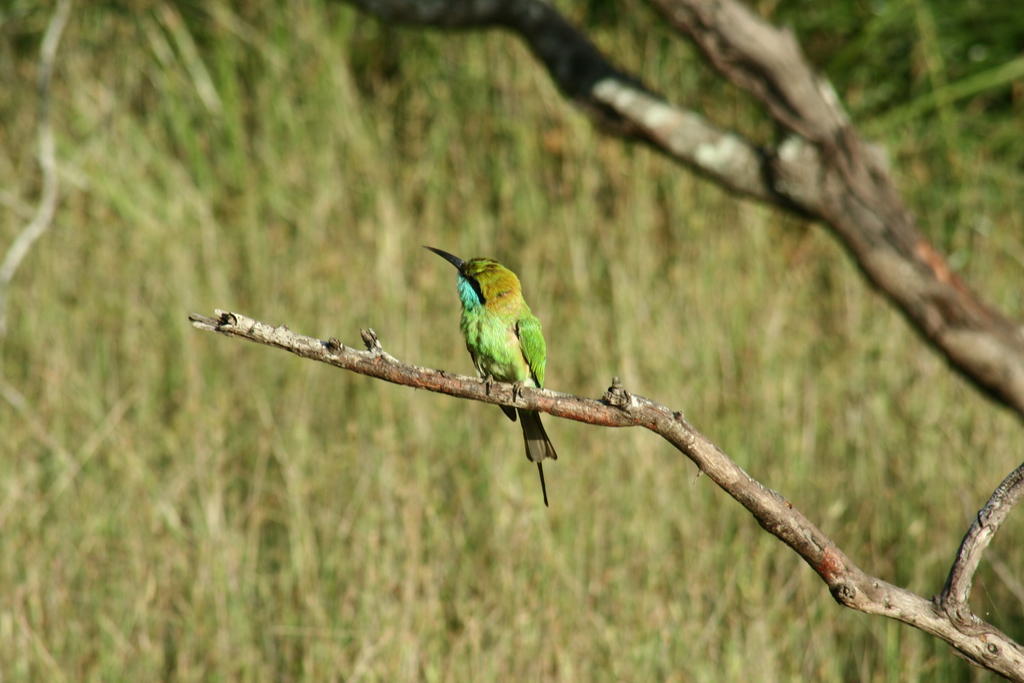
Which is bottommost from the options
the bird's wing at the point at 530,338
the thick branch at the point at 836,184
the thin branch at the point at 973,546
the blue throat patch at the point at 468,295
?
the thin branch at the point at 973,546

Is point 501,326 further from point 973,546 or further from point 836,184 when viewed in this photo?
point 836,184

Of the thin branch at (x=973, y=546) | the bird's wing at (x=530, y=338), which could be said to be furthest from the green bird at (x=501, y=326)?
the thin branch at (x=973, y=546)

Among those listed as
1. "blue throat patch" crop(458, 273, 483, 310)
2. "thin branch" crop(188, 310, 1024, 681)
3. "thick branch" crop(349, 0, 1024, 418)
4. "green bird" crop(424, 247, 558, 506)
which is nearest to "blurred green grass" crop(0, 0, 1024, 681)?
"thick branch" crop(349, 0, 1024, 418)

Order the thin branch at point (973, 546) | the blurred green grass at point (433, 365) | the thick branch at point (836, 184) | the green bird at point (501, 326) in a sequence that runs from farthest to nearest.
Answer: the thick branch at point (836, 184), the blurred green grass at point (433, 365), the green bird at point (501, 326), the thin branch at point (973, 546)

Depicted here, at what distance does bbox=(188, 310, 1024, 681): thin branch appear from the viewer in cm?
170

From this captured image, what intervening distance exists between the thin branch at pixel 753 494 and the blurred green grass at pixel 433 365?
3.10ft

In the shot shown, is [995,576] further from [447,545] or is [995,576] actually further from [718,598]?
[447,545]

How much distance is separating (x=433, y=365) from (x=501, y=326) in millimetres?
1751

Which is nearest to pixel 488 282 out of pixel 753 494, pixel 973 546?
pixel 753 494

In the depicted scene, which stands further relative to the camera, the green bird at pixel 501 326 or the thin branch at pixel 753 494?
the green bird at pixel 501 326

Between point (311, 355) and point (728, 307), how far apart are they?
2961 millimetres

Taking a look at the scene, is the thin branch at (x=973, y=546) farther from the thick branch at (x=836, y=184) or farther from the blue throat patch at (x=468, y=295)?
the thick branch at (x=836, y=184)

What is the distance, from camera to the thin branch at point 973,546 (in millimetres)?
1692

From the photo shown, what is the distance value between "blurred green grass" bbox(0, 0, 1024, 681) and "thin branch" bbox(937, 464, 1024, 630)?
98 cm
